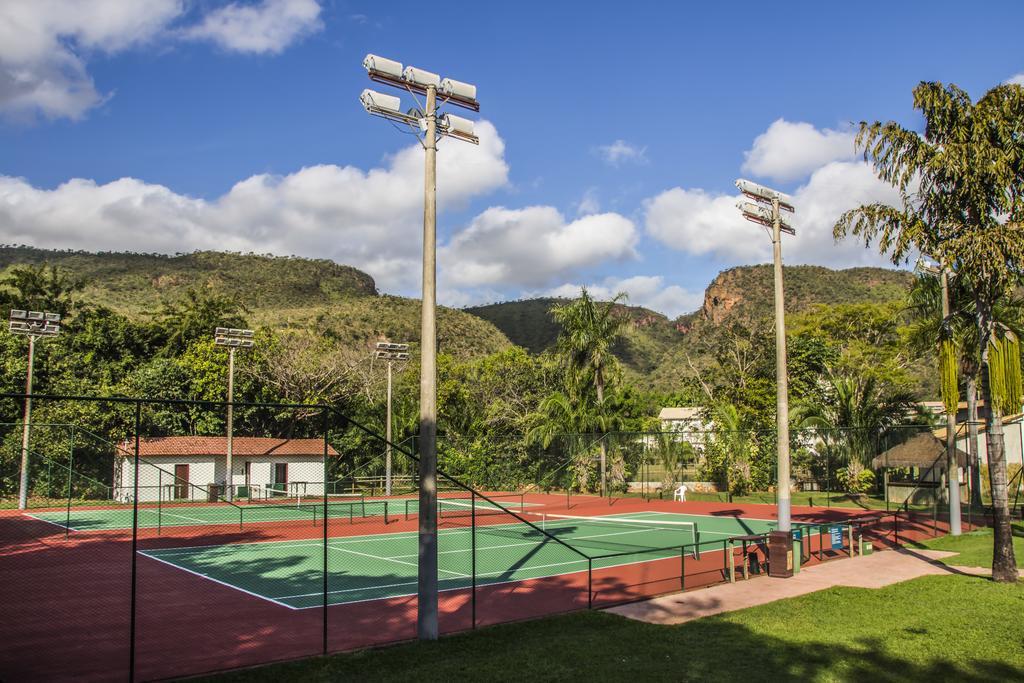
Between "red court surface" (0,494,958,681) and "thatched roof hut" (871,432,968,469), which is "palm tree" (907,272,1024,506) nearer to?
"thatched roof hut" (871,432,968,469)

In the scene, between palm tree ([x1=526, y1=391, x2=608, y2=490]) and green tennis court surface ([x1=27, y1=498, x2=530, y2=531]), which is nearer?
green tennis court surface ([x1=27, y1=498, x2=530, y2=531])

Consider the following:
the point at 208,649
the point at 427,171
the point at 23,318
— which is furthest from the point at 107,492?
the point at 427,171

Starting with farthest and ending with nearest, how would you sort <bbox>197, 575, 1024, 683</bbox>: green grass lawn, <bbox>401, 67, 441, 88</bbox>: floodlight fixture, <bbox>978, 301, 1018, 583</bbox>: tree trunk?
<bbox>978, 301, 1018, 583</bbox>: tree trunk < <bbox>401, 67, 441, 88</bbox>: floodlight fixture < <bbox>197, 575, 1024, 683</bbox>: green grass lawn

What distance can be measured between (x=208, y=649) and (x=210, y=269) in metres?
105

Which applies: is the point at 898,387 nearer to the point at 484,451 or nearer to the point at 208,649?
the point at 484,451

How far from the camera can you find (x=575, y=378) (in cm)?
4825

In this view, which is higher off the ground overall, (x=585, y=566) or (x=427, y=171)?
(x=427, y=171)

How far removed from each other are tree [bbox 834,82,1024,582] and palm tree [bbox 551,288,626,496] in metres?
30.5

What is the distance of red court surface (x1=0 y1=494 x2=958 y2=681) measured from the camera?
11.7m

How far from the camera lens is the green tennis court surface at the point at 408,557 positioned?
18.1 m

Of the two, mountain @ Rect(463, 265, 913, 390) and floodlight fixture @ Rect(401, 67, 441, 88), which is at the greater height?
mountain @ Rect(463, 265, 913, 390)

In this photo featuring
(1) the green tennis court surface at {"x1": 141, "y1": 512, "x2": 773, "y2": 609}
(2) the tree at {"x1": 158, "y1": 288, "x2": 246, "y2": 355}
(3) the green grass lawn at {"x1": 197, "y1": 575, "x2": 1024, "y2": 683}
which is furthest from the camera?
(2) the tree at {"x1": 158, "y1": 288, "x2": 246, "y2": 355}

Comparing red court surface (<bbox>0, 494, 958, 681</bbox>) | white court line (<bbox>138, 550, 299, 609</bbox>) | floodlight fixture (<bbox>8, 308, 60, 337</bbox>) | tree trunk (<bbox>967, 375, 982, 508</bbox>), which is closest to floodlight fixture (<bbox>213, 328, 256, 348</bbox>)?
floodlight fixture (<bbox>8, 308, 60, 337</bbox>)

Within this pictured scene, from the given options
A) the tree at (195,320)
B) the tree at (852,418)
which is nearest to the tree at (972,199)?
the tree at (852,418)
